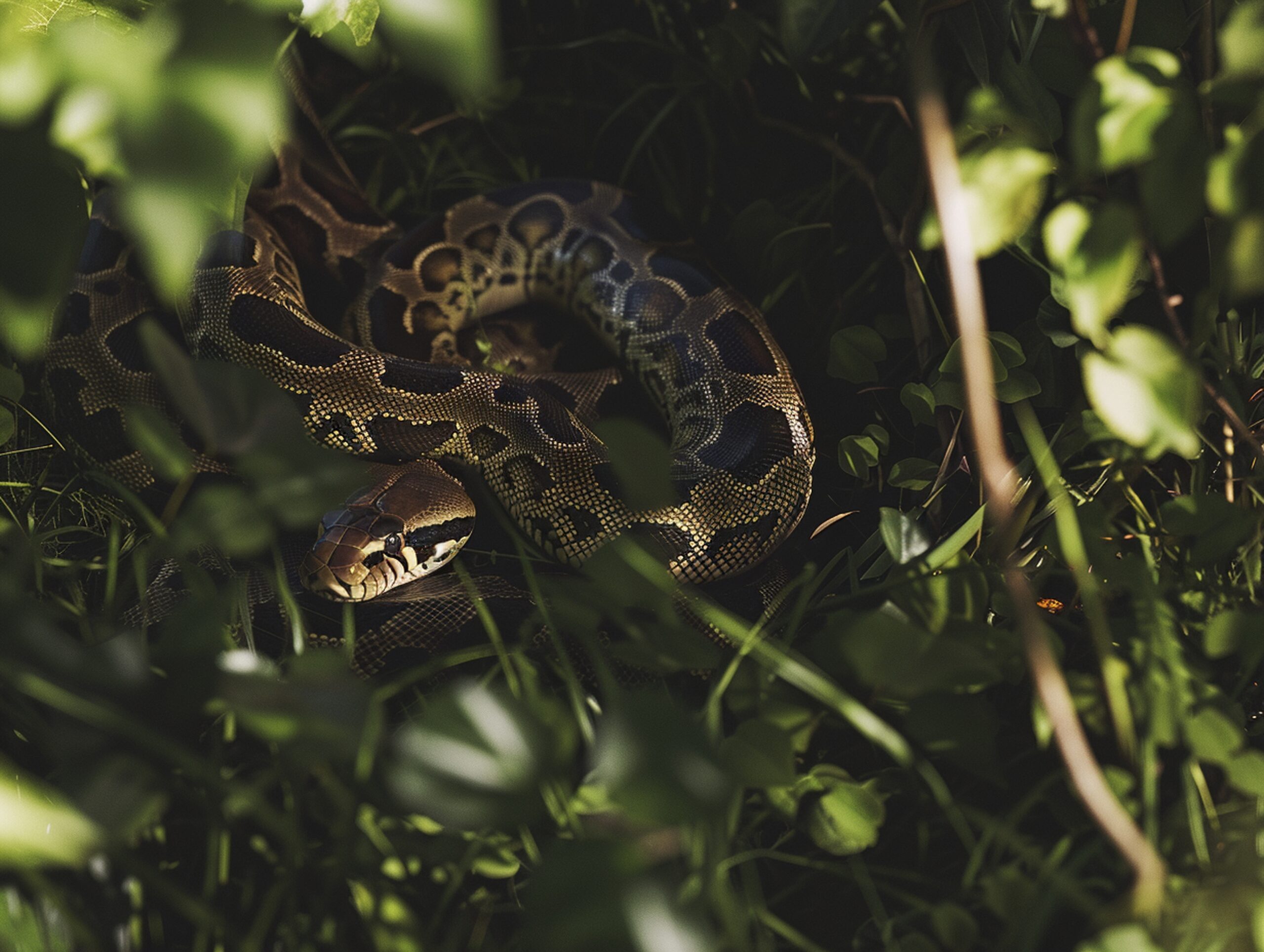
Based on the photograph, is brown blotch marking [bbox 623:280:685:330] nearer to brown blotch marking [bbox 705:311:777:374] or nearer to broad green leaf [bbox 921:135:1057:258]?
brown blotch marking [bbox 705:311:777:374]

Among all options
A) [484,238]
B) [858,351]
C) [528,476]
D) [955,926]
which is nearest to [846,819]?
[955,926]

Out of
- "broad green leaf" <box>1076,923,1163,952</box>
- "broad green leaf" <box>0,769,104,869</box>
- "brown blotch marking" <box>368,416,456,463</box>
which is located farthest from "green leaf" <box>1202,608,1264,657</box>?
"brown blotch marking" <box>368,416,456,463</box>

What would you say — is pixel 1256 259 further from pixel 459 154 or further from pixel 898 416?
pixel 459 154

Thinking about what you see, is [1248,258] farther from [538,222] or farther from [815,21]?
[538,222]

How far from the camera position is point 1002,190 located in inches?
44.2

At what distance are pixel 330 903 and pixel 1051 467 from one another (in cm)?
130

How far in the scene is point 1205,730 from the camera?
1.28 m

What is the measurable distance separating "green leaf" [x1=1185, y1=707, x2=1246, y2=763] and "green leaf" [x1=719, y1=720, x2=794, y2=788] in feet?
1.91

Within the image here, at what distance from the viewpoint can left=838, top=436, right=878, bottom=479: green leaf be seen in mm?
2227

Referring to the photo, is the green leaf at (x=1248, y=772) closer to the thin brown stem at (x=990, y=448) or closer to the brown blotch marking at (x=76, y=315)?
the thin brown stem at (x=990, y=448)

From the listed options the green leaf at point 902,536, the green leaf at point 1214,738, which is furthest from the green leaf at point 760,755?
the green leaf at point 1214,738

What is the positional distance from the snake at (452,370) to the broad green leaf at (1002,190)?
58.0 inches

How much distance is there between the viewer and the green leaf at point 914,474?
7.14ft

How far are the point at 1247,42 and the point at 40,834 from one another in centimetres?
149
